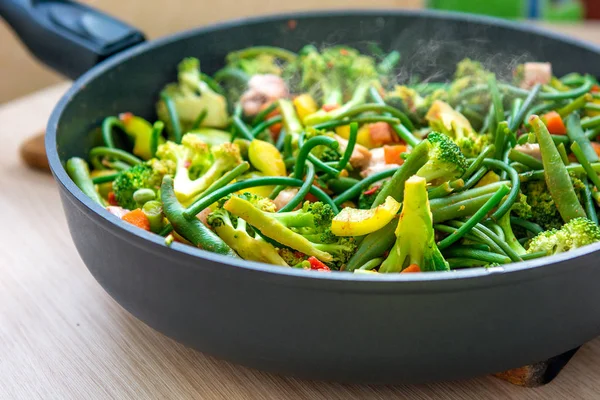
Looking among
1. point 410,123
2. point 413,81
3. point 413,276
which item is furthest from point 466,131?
point 413,276

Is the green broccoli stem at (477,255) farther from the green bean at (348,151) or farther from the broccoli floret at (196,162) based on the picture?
the broccoli floret at (196,162)

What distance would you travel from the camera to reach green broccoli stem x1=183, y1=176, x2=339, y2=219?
0.94 metres

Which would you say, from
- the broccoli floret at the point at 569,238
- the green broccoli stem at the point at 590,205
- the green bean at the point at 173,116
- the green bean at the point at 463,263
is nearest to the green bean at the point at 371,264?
the green bean at the point at 463,263

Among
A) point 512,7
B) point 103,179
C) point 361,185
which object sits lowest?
point 512,7

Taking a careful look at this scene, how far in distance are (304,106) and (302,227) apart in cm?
41

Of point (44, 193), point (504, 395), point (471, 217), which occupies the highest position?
point (471, 217)

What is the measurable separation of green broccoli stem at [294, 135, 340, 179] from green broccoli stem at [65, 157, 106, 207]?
1.05 feet

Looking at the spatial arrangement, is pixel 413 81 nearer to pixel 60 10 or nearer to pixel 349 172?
pixel 349 172

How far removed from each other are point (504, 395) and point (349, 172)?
410 mm

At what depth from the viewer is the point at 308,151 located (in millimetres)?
1048

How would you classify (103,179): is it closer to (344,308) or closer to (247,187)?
(247,187)

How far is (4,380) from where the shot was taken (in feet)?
3.32

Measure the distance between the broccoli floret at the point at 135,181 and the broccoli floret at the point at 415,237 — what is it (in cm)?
42

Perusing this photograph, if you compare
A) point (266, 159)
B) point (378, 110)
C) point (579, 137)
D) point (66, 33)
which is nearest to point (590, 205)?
point (579, 137)
